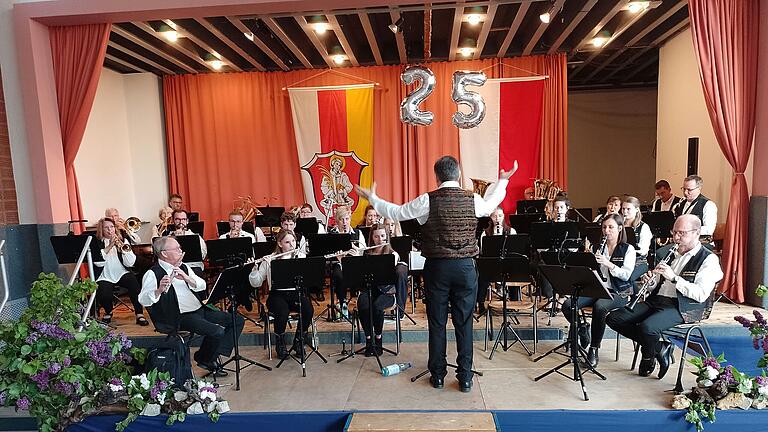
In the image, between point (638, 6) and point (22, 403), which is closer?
point (22, 403)

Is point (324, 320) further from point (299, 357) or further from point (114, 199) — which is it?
point (114, 199)

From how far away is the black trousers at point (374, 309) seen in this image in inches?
171

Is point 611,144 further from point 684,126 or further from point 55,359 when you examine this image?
point 55,359

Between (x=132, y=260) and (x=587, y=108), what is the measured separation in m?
10.5

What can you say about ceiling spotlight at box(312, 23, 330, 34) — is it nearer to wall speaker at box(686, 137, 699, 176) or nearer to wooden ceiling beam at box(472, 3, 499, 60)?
wooden ceiling beam at box(472, 3, 499, 60)

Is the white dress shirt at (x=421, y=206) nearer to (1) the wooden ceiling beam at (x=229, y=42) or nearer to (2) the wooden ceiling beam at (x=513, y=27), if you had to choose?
(2) the wooden ceiling beam at (x=513, y=27)

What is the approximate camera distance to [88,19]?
5426 mm

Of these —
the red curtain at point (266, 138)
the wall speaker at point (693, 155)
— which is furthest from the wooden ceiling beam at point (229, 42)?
the wall speaker at point (693, 155)

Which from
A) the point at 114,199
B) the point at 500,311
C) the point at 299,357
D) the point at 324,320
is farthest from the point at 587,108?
the point at 114,199

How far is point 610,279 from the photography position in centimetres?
409

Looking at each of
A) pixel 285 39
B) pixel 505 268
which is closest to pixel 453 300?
pixel 505 268

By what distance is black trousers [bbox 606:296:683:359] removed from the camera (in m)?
3.56

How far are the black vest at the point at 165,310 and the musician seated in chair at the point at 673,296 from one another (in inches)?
141

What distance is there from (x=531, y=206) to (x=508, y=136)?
1527 millimetres
